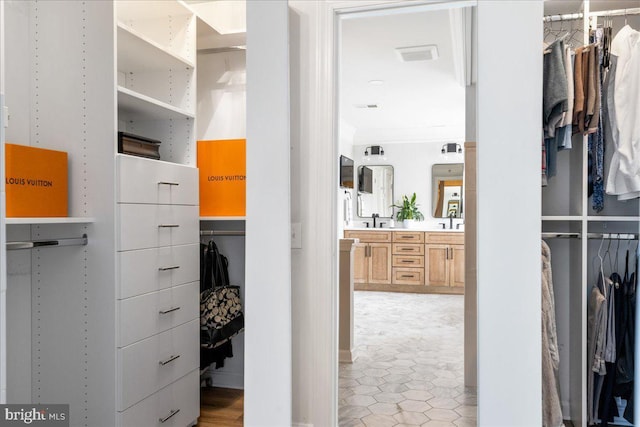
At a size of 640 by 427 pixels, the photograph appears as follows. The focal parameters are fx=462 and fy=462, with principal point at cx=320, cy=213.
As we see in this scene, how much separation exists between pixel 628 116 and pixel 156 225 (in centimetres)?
197

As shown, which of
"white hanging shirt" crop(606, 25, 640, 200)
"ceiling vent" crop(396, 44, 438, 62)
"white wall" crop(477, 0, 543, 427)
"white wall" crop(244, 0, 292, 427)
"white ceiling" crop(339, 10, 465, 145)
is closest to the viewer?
"white wall" crop(477, 0, 543, 427)

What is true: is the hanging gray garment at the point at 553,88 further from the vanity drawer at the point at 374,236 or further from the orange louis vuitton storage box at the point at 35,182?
the vanity drawer at the point at 374,236

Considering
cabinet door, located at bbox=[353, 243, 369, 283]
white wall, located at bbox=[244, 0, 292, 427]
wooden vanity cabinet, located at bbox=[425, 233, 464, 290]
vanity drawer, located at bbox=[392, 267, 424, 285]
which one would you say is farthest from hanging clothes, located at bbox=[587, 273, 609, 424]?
cabinet door, located at bbox=[353, 243, 369, 283]

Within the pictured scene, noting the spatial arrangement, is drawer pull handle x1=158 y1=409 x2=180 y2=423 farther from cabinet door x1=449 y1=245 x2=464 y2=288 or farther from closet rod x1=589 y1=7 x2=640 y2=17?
cabinet door x1=449 y1=245 x2=464 y2=288

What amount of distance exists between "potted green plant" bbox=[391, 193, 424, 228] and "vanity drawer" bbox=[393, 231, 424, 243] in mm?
511

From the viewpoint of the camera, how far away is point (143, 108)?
207 centimetres

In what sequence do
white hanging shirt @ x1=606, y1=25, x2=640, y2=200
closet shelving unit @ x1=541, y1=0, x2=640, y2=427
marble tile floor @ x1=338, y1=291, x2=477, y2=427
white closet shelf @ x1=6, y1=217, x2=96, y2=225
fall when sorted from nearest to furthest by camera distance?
1. white closet shelf @ x1=6, y1=217, x2=96, y2=225
2. white hanging shirt @ x1=606, y1=25, x2=640, y2=200
3. closet shelving unit @ x1=541, y1=0, x2=640, y2=427
4. marble tile floor @ x1=338, y1=291, x2=477, y2=427

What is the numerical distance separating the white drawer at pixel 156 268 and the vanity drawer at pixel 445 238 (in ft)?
13.4

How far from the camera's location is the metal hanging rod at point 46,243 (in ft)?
4.96

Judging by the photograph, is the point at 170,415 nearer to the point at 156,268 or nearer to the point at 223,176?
the point at 156,268

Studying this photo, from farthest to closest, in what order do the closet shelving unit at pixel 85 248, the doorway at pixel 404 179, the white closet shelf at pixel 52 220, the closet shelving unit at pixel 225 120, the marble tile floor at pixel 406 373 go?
the closet shelving unit at pixel 225 120, the doorway at pixel 404 179, the marble tile floor at pixel 406 373, the closet shelving unit at pixel 85 248, the white closet shelf at pixel 52 220

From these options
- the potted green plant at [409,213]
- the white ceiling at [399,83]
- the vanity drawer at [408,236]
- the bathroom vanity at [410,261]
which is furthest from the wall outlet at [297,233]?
the potted green plant at [409,213]

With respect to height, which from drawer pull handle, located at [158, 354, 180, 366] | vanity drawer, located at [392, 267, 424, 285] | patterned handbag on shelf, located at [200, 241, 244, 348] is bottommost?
vanity drawer, located at [392, 267, 424, 285]

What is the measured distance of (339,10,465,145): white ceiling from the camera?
9.71ft
